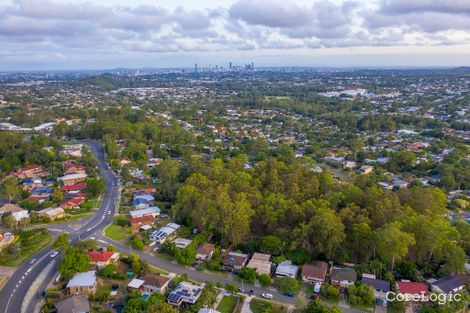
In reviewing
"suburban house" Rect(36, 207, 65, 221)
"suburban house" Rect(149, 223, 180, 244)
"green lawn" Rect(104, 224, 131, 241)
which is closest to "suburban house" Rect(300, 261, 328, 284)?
"suburban house" Rect(149, 223, 180, 244)

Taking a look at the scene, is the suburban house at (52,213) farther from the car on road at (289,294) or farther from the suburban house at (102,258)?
the car on road at (289,294)

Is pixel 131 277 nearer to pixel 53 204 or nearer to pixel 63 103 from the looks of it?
pixel 53 204

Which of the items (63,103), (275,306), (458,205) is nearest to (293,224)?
(275,306)

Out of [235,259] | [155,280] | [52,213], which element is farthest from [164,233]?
[52,213]

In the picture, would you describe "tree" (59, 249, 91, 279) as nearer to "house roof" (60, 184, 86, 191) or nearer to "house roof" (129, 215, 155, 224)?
"house roof" (129, 215, 155, 224)

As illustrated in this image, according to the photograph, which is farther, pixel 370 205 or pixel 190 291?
pixel 370 205

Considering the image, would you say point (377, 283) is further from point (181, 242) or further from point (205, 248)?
point (181, 242)
